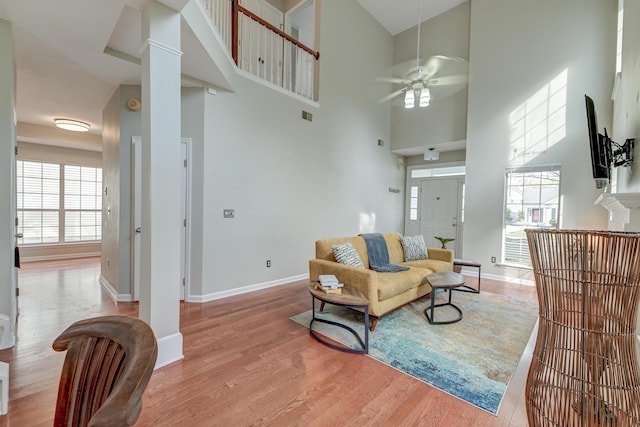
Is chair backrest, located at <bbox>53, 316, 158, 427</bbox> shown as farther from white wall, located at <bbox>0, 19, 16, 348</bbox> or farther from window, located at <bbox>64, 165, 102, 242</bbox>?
window, located at <bbox>64, 165, 102, 242</bbox>

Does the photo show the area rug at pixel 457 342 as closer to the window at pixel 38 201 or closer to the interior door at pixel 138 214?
the interior door at pixel 138 214

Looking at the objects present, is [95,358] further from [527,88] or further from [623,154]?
[527,88]

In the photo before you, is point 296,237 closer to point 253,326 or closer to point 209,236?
point 209,236

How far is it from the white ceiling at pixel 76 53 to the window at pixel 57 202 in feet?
6.40

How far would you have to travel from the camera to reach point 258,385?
76.2 inches

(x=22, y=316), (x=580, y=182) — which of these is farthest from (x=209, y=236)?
(x=580, y=182)

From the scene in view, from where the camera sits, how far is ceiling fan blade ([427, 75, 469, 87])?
553 cm

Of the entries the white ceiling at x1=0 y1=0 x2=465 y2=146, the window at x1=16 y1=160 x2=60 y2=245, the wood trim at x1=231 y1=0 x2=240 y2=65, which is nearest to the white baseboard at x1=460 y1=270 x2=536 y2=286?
the white ceiling at x1=0 y1=0 x2=465 y2=146

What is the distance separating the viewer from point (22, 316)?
9.99ft

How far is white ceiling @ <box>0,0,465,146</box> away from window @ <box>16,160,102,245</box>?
195cm

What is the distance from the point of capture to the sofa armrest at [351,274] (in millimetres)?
2699

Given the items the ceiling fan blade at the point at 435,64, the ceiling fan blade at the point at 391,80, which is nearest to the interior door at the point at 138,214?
the ceiling fan blade at the point at 391,80

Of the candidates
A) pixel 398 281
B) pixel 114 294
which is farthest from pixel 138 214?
pixel 398 281

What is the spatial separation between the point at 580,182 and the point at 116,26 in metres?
5.99
